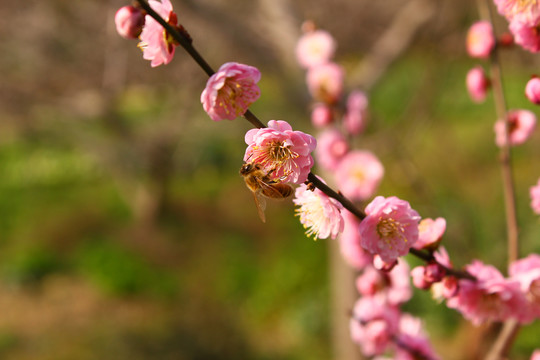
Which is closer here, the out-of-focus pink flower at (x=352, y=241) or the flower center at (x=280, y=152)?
the flower center at (x=280, y=152)

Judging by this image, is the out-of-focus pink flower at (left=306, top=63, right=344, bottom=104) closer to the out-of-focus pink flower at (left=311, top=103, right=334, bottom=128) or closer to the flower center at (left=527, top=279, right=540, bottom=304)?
the out-of-focus pink flower at (left=311, top=103, right=334, bottom=128)

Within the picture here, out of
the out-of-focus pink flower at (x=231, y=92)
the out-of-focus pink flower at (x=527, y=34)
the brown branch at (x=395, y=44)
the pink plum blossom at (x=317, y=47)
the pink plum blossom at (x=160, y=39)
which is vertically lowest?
the out-of-focus pink flower at (x=527, y=34)

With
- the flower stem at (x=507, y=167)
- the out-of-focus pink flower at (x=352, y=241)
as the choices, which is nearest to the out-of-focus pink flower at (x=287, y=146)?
the out-of-focus pink flower at (x=352, y=241)

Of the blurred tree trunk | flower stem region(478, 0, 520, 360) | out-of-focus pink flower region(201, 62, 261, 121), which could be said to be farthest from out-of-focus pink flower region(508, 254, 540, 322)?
the blurred tree trunk

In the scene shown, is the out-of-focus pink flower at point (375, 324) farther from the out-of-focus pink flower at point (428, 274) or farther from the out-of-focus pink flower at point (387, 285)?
the out-of-focus pink flower at point (428, 274)

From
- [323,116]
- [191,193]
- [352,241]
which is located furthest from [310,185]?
[191,193]

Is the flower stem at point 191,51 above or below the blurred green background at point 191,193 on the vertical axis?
below
